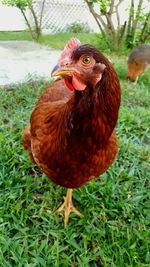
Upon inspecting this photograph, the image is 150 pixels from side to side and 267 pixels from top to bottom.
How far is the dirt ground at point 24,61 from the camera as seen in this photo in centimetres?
602

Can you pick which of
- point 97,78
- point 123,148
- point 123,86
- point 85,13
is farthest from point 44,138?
point 85,13

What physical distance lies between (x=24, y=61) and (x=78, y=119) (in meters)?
5.72

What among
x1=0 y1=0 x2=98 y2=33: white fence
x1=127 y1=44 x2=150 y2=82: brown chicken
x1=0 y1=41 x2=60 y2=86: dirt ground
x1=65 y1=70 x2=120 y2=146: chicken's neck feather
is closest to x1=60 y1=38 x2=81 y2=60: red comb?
x1=65 y1=70 x2=120 y2=146: chicken's neck feather

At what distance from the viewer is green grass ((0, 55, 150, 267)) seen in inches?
95.4

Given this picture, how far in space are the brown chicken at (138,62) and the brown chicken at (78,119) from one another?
4198 millimetres

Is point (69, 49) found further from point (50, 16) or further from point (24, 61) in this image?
point (50, 16)

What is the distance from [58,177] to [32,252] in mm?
519

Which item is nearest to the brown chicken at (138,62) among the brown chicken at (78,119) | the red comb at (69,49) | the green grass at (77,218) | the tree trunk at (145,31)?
the tree trunk at (145,31)

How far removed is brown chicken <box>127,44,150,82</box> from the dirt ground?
1.48m

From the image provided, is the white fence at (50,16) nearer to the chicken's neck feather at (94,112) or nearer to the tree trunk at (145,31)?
the tree trunk at (145,31)

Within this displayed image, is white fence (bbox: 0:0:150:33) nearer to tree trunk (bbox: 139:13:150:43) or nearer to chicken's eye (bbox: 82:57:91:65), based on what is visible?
tree trunk (bbox: 139:13:150:43)

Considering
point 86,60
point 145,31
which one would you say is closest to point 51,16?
point 145,31

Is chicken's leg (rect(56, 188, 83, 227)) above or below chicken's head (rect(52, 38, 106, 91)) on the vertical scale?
below

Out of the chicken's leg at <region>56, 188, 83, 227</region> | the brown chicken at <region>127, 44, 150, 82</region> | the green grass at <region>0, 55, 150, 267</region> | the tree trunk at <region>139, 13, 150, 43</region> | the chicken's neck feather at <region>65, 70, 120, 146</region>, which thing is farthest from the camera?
the tree trunk at <region>139, 13, 150, 43</region>
